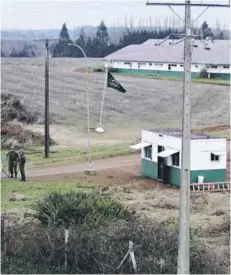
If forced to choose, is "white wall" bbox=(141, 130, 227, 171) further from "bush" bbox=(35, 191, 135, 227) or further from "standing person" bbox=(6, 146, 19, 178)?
"bush" bbox=(35, 191, 135, 227)

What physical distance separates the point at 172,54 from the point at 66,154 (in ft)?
139

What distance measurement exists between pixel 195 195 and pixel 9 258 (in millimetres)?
10731

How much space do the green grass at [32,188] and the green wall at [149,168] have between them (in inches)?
94.8

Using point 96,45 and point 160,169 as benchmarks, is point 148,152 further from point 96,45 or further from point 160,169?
point 96,45

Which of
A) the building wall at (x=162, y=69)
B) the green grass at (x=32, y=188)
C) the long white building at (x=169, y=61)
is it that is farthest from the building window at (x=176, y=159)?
the building wall at (x=162, y=69)

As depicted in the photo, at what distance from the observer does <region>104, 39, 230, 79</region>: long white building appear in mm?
68438

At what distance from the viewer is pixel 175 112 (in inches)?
1981

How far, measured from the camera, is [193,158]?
25266 millimetres

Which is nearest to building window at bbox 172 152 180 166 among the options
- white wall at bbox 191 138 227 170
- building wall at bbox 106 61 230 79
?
white wall at bbox 191 138 227 170

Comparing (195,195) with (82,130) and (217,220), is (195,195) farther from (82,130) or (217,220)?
(82,130)

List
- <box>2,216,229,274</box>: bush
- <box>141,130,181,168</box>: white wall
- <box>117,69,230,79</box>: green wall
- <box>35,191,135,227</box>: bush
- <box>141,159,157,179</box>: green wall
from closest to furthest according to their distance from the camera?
<box>2,216,229,274</box>: bush → <box>35,191,135,227</box>: bush → <box>141,130,181,168</box>: white wall → <box>141,159,157,179</box>: green wall → <box>117,69,230,79</box>: green wall

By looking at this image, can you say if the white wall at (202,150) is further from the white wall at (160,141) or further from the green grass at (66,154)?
the green grass at (66,154)

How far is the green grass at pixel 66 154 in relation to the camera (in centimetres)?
3041

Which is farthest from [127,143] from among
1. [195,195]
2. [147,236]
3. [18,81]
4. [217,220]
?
[18,81]
